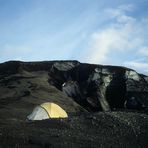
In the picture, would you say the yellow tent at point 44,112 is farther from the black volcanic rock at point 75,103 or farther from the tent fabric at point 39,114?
the black volcanic rock at point 75,103

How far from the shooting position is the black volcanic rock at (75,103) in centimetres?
2603

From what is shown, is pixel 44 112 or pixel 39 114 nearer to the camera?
pixel 39 114

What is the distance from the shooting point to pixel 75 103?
62500mm

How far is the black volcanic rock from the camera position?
26031 millimetres

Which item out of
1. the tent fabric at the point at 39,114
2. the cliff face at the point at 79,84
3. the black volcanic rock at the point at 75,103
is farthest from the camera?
the cliff face at the point at 79,84

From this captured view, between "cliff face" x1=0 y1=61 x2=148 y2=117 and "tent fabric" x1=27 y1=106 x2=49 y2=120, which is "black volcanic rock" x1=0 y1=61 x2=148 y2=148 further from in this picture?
"tent fabric" x1=27 y1=106 x2=49 y2=120

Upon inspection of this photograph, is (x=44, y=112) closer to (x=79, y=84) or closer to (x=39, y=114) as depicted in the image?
(x=39, y=114)

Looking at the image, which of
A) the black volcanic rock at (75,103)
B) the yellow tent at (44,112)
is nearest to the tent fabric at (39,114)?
the yellow tent at (44,112)

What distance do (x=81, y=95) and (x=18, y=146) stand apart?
48073 mm

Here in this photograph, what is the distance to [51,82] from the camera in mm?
71750

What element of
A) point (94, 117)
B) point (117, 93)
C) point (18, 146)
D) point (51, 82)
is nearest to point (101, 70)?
point (117, 93)

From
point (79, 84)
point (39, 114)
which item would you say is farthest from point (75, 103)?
point (39, 114)

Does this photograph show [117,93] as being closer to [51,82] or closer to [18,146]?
[51,82]

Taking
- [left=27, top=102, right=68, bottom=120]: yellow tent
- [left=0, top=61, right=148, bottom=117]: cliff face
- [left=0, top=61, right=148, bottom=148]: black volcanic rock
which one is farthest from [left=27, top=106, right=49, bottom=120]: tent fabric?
→ [left=0, top=61, right=148, bottom=117]: cliff face
